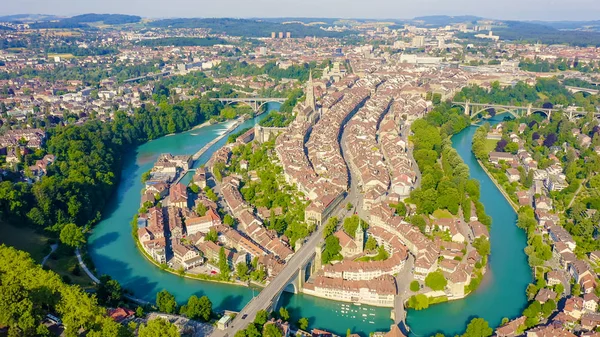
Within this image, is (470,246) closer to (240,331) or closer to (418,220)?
(418,220)

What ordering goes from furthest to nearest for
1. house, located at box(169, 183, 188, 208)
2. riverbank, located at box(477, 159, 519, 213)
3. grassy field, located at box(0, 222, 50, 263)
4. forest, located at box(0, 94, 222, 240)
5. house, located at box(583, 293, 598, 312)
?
riverbank, located at box(477, 159, 519, 213)
house, located at box(169, 183, 188, 208)
forest, located at box(0, 94, 222, 240)
grassy field, located at box(0, 222, 50, 263)
house, located at box(583, 293, 598, 312)

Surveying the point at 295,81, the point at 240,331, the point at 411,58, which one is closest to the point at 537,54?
the point at 411,58

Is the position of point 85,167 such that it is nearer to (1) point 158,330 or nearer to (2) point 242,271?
(2) point 242,271

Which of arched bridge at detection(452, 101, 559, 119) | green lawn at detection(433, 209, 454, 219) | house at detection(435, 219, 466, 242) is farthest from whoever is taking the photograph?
arched bridge at detection(452, 101, 559, 119)

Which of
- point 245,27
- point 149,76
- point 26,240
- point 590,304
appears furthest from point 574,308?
point 245,27

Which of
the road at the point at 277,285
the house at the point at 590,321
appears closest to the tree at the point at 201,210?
the road at the point at 277,285

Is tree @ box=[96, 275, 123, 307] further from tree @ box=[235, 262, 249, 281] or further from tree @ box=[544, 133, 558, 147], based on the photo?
tree @ box=[544, 133, 558, 147]

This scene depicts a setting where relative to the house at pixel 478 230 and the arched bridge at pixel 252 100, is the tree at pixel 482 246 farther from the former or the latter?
the arched bridge at pixel 252 100

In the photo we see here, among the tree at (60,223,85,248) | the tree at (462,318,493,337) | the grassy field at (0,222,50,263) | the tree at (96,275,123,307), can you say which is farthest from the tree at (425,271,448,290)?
the grassy field at (0,222,50,263)
